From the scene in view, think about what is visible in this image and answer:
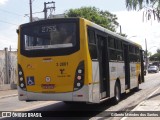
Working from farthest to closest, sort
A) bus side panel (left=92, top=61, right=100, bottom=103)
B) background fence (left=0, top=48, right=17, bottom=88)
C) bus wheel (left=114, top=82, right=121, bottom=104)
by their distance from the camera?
background fence (left=0, top=48, right=17, bottom=88), bus wheel (left=114, top=82, right=121, bottom=104), bus side panel (left=92, top=61, right=100, bottom=103)

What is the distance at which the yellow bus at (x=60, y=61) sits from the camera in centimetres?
1216

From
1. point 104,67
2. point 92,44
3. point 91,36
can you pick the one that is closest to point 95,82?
point 92,44

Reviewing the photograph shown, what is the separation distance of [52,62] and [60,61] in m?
0.28

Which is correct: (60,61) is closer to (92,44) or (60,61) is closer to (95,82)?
(92,44)

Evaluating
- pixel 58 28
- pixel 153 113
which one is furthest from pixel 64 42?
pixel 153 113

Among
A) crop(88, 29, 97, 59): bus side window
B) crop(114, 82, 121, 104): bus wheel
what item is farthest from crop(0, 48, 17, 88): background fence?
crop(88, 29, 97, 59): bus side window

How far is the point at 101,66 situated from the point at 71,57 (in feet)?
7.55

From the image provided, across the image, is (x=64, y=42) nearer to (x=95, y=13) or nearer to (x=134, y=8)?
(x=134, y=8)

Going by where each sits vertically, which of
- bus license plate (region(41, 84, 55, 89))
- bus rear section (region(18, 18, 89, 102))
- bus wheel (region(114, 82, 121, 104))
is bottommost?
bus wheel (region(114, 82, 121, 104))

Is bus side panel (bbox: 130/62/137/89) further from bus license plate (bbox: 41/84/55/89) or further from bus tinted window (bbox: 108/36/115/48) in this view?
bus license plate (bbox: 41/84/55/89)

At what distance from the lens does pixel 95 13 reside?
6575cm

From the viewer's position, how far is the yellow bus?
479 inches

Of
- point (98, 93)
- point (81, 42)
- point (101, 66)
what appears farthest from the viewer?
point (101, 66)

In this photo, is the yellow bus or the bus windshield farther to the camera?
the bus windshield
